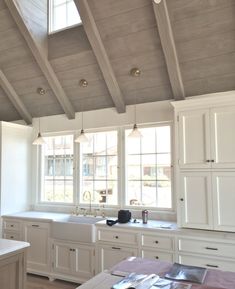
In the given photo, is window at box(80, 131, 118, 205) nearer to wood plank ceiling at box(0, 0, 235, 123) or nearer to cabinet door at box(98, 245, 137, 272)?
wood plank ceiling at box(0, 0, 235, 123)

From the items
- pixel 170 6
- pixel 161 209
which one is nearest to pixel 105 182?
pixel 161 209

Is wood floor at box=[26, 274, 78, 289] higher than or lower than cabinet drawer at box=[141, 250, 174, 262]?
lower

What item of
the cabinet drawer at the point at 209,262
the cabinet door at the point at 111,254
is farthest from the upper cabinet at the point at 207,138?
the cabinet door at the point at 111,254

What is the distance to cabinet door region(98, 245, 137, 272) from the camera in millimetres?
3339

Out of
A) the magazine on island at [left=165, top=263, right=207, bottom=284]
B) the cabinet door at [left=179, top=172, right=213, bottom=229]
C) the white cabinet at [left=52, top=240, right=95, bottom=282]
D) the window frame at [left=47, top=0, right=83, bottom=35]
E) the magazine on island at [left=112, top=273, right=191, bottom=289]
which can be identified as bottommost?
the white cabinet at [left=52, top=240, right=95, bottom=282]

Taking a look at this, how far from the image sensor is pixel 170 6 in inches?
113

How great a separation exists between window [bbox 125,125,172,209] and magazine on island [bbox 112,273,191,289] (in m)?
2.32

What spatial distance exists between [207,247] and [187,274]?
4.46 ft

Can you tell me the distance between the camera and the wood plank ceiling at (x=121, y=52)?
117 inches

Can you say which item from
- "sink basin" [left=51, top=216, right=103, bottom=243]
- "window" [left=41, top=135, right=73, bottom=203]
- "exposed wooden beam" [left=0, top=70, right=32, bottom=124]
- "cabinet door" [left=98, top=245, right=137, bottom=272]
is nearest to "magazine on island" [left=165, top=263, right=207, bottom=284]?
"cabinet door" [left=98, top=245, right=137, bottom=272]

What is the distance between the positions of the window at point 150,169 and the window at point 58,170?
112 centimetres

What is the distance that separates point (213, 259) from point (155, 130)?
193cm

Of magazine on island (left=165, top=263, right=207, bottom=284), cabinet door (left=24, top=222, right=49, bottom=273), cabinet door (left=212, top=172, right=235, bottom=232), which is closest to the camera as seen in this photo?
magazine on island (left=165, top=263, right=207, bottom=284)

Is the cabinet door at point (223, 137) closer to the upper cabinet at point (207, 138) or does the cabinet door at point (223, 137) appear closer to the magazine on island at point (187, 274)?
the upper cabinet at point (207, 138)
